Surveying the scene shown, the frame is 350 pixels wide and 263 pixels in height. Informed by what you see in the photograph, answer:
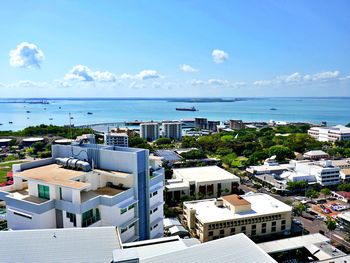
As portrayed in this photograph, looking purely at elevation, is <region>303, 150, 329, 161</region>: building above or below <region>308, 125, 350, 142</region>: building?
below

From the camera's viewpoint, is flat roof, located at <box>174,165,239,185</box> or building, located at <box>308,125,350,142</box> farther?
building, located at <box>308,125,350,142</box>

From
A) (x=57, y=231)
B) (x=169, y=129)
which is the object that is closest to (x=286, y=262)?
(x=57, y=231)

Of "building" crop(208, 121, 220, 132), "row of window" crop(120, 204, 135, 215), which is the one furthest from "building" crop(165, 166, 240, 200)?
"building" crop(208, 121, 220, 132)

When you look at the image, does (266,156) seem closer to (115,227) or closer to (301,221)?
(301,221)

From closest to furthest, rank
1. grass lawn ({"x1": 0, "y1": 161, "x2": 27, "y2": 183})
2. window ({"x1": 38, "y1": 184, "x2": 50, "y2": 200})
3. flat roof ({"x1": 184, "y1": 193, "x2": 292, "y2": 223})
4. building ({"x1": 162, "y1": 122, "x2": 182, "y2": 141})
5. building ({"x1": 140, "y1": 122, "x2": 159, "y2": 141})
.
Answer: window ({"x1": 38, "y1": 184, "x2": 50, "y2": 200}) → flat roof ({"x1": 184, "y1": 193, "x2": 292, "y2": 223}) → grass lawn ({"x1": 0, "y1": 161, "x2": 27, "y2": 183}) → building ({"x1": 140, "y1": 122, "x2": 159, "y2": 141}) → building ({"x1": 162, "y1": 122, "x2": 182, "y2": 141})

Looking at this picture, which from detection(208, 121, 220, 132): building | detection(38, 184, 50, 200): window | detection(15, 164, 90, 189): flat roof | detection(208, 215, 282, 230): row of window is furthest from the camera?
detection(208, 121, 220, 132): building

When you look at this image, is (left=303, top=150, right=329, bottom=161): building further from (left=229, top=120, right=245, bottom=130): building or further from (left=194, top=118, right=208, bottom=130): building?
(left=194, top=118, right=208, bottom=130): building
